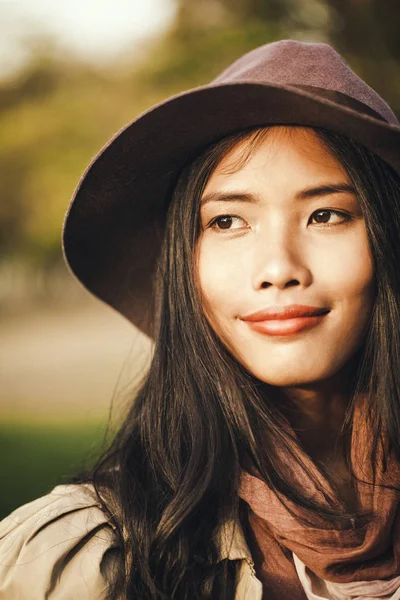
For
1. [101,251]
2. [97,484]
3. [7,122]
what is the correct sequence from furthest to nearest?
[7,122] → [101,251] → [97,484]

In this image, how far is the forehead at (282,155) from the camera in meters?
1.90

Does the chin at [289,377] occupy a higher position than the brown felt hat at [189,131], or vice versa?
the brown felt hat at [189,131]

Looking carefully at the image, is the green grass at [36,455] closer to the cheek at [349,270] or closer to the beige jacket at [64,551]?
the beige jacket at [64,551]

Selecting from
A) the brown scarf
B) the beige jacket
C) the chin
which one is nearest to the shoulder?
the beige jacket

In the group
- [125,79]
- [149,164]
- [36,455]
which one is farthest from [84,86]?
[149,164]

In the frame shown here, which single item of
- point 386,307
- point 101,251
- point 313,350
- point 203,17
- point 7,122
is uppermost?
A: point 203,17

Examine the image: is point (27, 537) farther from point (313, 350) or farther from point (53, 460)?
point (53, 460)

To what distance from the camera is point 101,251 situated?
2396mm

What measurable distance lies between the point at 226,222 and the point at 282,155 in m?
0.24

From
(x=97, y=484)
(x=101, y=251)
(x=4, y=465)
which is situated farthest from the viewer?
(x=4, y=465)

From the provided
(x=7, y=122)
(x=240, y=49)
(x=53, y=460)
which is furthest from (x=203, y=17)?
(x=53, y=460)

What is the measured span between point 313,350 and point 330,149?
55cm

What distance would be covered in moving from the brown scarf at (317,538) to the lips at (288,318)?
1.31 feet

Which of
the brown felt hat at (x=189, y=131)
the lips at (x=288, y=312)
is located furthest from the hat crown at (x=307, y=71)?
the lips at (x=288, y=312)
